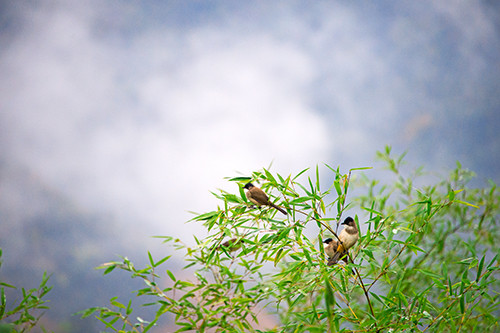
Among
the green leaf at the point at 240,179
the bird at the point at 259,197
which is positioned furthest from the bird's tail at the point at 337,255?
the green leaf at the point at 240,179

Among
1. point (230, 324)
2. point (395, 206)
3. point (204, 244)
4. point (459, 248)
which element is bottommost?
point (230, 324)

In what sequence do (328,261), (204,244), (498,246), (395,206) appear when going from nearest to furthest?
(204,244), (328,261), (498,246), (395,206)

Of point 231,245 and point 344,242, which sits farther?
point 344,242

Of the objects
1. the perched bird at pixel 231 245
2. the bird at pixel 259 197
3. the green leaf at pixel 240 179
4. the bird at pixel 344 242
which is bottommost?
the perched bird at pixel 231 245

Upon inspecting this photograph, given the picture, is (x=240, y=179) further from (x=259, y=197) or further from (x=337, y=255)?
(x=337, y=255)

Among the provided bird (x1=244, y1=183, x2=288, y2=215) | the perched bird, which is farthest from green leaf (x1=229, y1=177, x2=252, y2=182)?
the perched bird

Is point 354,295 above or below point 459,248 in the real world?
below

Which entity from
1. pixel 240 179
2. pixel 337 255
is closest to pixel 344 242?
pixel 337 255

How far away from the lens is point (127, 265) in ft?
5.72

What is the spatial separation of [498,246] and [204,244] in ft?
7.83

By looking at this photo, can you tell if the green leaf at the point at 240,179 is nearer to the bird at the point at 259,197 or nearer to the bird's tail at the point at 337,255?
the bird at the point at 259,197

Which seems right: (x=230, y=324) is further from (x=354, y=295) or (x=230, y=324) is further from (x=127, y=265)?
(x=354, y=295)

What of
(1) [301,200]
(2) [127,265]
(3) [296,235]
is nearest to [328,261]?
(3) [296,235]

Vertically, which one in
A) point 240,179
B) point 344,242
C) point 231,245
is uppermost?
point 240,179
